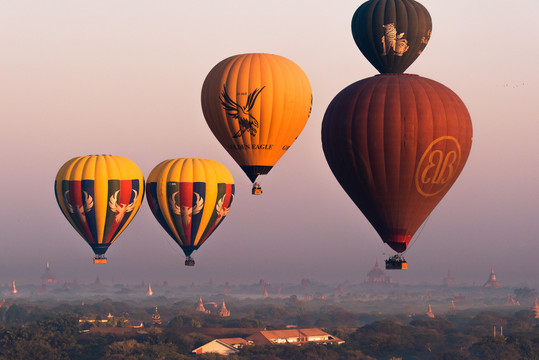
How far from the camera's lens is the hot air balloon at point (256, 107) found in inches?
1972

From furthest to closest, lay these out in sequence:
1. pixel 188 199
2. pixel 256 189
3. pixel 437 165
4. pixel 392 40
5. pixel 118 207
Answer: pixel 118 207 < pixel 188 199 < pixel 256 189 < pixel 392 40 < pixel 437 165

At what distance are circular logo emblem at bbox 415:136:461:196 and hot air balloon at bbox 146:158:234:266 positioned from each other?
19.8 m

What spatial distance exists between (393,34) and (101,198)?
2297 cm

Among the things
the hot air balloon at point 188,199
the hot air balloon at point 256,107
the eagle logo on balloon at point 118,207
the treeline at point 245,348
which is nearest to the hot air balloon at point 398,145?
the hot air balloon at point 256,107

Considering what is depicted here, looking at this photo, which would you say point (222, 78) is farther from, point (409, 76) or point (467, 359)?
point (467, 359)

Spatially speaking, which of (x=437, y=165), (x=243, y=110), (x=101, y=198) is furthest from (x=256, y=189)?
(x=101, y=198)

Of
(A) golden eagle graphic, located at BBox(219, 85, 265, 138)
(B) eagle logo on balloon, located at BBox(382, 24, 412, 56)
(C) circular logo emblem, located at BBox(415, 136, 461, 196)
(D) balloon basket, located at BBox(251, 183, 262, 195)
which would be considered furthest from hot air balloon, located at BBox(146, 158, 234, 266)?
(C) circular logo emblem, located at BBox(415, 136, 461, 196)

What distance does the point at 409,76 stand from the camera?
1684 inches

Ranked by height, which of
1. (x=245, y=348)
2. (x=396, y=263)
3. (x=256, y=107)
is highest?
(x=256, y=107)

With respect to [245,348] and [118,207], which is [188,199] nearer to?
[118,207]

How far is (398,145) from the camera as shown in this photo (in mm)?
41562

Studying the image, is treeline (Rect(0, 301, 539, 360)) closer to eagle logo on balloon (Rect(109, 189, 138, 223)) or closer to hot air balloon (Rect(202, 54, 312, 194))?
eagle logo on balloon (Rect(109, 189, 138, 223))

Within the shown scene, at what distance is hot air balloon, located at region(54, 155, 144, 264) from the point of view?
60.5 metres

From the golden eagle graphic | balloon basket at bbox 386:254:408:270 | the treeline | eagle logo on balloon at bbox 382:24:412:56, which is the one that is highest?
eagle logo on balloon at bbox 382:24:412:56
